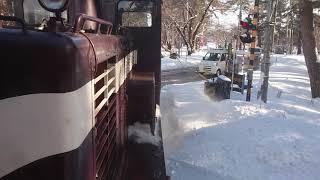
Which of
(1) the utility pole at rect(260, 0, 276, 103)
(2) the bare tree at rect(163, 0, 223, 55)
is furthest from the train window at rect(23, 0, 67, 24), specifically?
(2) the bare tree at rect(163, 0, 223, 55)

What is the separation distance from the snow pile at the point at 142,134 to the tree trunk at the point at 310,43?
12259 millimetres

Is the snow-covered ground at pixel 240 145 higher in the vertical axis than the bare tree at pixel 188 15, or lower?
lower

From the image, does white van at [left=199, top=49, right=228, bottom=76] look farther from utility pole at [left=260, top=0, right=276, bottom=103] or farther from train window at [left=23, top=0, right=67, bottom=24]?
train window at [left=23, top=0, right=67, bottom=24]

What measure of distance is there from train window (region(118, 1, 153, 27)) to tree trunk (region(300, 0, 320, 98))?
10280mm

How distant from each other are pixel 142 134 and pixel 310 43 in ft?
41.6

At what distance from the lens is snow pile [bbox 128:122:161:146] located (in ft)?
15.3

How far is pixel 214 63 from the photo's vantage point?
1078 inches

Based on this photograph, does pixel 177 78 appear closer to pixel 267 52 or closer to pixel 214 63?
pixel 214 63

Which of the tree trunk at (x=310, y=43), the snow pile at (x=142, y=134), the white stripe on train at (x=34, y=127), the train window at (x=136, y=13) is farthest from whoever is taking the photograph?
the tree trunk at (x=310, y=43)

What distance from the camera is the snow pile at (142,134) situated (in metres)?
4.65

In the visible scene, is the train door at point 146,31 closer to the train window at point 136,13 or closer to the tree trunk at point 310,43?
the train window at point 136,13

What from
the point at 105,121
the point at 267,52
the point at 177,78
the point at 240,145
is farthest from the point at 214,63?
the point at 105,121

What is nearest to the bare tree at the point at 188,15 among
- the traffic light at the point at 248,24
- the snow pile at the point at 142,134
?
the traffic light at the point at 248,24

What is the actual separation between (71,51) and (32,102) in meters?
0.28
